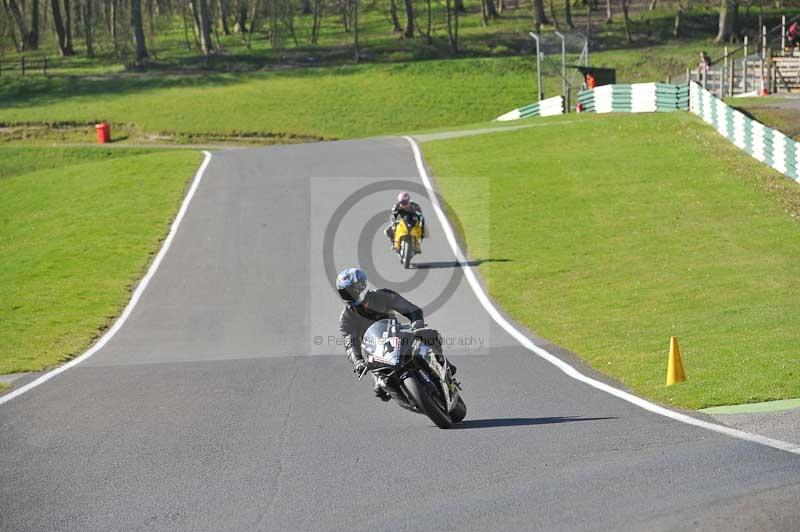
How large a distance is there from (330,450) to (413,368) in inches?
49.3

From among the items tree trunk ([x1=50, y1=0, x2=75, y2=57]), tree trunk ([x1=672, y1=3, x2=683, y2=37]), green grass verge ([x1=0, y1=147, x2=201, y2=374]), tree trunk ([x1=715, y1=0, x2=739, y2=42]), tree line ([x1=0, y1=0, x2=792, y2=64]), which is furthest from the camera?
tree trunk ([x1=50, y1=0, x2=75, y2=57])

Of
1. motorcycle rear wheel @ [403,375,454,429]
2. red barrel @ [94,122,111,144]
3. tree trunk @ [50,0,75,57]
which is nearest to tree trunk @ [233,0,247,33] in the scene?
tree trunk @ [50,0,75,57]

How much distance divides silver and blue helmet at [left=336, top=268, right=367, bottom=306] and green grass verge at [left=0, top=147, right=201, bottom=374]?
8.58m

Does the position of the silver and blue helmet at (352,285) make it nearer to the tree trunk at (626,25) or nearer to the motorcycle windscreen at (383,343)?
the motorcycle windscreen at (383,343)

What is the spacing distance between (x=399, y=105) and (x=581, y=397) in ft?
176

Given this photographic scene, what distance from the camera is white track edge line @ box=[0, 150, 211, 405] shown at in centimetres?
1588

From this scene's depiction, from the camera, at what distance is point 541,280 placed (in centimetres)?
2405

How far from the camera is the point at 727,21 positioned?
3159 inches

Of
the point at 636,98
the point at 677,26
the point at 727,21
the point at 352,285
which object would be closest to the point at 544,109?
the point at 636,98

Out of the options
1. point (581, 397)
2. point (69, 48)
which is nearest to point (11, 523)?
point (581, 397)

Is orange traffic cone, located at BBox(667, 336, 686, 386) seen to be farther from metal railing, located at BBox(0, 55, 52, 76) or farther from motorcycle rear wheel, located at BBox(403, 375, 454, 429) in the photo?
metal railing, located at BBox(0, 55, 52, 76)

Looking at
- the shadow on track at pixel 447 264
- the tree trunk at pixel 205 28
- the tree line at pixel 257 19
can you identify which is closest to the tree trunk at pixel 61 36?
the tree line at pixel 257 19

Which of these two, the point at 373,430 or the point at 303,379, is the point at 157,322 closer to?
the point at 303,379

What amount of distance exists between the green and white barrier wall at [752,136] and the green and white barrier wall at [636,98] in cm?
208
